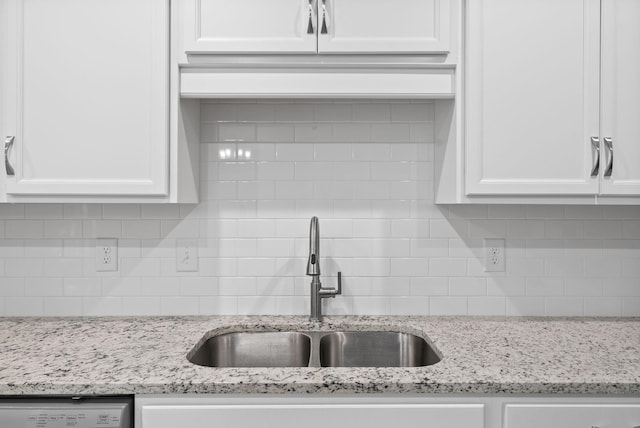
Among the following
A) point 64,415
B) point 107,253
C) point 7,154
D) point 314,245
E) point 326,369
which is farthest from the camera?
point 107,253

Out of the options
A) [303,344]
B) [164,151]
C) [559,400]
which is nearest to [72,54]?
[164,151]

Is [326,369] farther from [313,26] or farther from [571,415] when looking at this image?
[313,26]

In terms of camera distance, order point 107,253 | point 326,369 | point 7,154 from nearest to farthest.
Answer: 1. point 326,369
2. point 7,154
3. point 107,253

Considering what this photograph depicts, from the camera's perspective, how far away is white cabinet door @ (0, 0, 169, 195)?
65.5 inches

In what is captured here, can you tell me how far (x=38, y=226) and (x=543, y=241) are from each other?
6.61 feet

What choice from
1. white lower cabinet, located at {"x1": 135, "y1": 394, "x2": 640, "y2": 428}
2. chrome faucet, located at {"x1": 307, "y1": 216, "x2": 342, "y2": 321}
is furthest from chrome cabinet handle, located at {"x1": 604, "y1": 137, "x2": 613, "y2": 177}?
chrome faucet, located at {"x1": 307, "y1": 216, "x2": 342, "y2": 321}

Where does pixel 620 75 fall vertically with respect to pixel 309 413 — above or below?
above

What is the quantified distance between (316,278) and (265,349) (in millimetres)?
329

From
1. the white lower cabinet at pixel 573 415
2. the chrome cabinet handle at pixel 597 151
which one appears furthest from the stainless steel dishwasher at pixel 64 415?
the chrome cabinet handle at pixel 597 151

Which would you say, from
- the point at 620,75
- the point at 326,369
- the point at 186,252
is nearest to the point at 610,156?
the point at 620,75

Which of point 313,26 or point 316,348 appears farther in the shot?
point 316,348

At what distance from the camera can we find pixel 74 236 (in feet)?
6.56

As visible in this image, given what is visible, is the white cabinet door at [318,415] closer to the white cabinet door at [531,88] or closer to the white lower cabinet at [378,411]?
the white lower cabinet at [378,411]

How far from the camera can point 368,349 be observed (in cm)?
189
